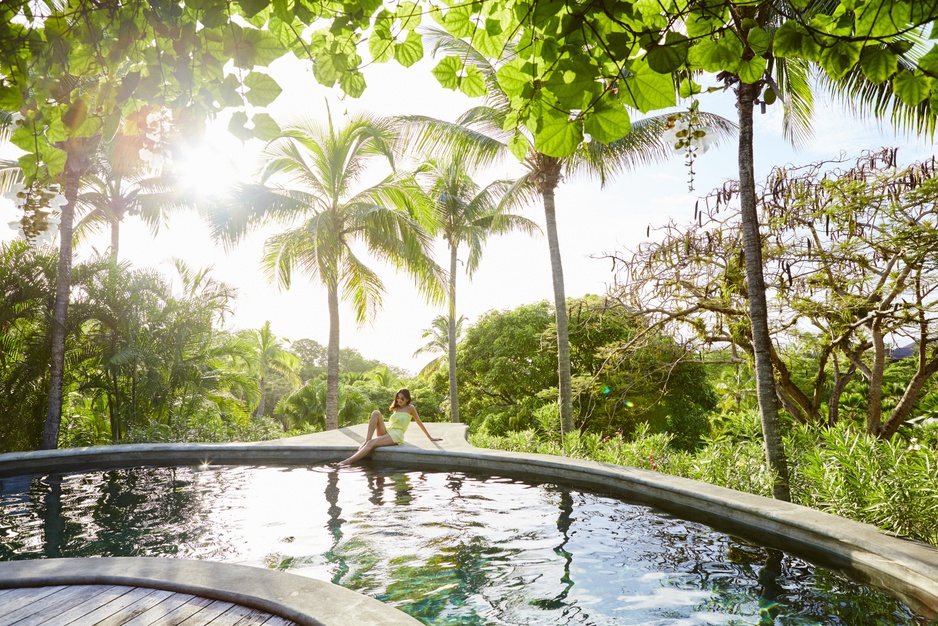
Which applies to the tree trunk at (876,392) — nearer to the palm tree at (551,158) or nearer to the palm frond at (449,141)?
the palm tree at (551,158)

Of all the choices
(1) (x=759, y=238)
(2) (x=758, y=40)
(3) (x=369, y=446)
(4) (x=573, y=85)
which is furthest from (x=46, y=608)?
(3) (x=369, y=446)

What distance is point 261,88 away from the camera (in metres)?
1.72

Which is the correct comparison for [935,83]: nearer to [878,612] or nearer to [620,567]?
[878,612]

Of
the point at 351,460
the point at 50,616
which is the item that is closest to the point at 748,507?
the point at 50,616

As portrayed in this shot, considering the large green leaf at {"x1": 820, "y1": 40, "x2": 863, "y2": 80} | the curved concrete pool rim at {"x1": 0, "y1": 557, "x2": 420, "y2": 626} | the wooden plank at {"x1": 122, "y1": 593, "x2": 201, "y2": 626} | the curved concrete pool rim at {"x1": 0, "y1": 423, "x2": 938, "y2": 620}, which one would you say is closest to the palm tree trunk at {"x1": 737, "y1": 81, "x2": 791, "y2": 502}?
the curved concrete pool rim at {"x1": 0, "y1": 423, "x2": 938, "y2": 620}

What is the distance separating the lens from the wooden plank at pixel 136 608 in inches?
103

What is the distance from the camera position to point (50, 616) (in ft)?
8.73

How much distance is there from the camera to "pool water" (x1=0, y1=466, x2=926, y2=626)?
3.57 metres

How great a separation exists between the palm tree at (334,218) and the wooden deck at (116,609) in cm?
1146

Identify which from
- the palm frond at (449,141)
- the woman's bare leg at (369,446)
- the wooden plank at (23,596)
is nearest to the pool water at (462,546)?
the woman's bare leg at (369,446)

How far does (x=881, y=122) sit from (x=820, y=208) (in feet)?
4.40

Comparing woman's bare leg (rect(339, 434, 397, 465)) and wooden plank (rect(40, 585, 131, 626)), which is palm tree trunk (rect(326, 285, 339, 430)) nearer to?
woman's bare leg (rect(339, 434, 397, 465))

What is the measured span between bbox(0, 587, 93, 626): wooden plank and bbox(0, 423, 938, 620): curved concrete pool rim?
2.09ft

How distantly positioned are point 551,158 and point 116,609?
11006 mm
